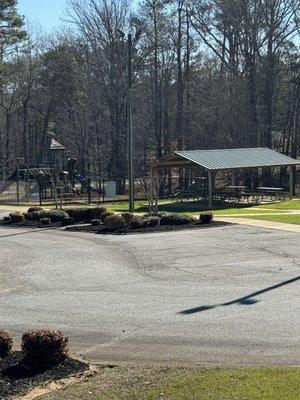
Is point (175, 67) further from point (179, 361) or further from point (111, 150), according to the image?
point (179, 361)

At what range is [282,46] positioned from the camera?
59.9 metres

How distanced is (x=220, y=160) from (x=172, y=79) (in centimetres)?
2619

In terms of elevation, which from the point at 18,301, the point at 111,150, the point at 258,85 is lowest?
the point at 18,301

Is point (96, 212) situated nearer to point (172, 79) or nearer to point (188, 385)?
point (188, 385)

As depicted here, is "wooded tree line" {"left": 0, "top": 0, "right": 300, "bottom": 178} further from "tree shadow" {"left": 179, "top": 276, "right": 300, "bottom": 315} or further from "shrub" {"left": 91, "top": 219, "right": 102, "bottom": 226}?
"tree shadow" {"left": 179, "top": 276, "right": 300, "bottom": 315}

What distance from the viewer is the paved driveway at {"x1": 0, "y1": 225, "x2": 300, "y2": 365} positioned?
9227 millimetres

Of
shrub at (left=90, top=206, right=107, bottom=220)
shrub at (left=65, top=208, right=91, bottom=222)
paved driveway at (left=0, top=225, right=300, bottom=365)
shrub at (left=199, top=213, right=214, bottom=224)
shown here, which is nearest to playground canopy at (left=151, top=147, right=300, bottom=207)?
shrub at (left=90, top=206, right=107, bottom=220)

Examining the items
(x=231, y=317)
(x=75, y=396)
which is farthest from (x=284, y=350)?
(x=75, y=396)

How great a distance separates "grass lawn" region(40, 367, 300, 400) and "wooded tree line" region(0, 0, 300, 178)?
165 feet

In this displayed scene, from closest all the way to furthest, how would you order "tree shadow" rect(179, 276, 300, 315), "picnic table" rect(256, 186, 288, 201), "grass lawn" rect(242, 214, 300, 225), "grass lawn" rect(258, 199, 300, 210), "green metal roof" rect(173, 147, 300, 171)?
"tree shadow" rect(179, 276, 300, 315) < "grass lawn" rect(242, 214, 300, 225) < "grass lawn" rect(258, 199, 300, 210) < "green metal roof" rect(173, 147, 300, 171) < "picnic table" rect(256, 186, 288, 201)

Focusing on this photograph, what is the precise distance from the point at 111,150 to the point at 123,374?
2084 inches

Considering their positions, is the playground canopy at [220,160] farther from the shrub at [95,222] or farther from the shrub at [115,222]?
the shrub at [115,222]

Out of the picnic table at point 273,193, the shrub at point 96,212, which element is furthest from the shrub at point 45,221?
the picnic table at point 273,193

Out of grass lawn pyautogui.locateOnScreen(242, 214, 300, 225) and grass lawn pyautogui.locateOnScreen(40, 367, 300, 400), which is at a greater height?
grass lawn pyautogui.locateOnScreen(242, 214, 300, 225)
